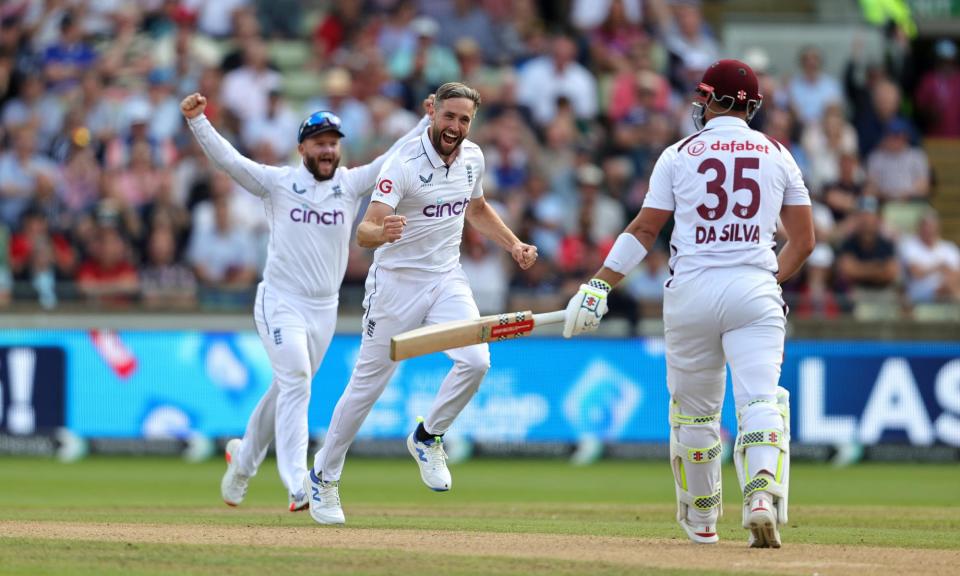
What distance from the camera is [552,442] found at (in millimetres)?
17062

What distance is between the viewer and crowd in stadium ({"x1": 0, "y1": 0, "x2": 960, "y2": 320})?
17.7m

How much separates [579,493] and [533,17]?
9677 millimetres

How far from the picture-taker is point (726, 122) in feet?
29.2

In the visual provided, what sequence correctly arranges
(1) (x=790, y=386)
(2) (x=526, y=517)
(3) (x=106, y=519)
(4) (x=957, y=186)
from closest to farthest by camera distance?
(3) (x=106, y=519) < (2) (x=526, y=517) < (1) (x=790, y=386) < (4) (x=957, y=186)

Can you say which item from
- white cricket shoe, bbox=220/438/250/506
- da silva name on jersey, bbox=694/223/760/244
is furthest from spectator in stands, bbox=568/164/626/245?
da silva name on jersey, bbox=694/223/760/244

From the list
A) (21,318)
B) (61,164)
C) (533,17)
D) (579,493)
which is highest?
(533,17)

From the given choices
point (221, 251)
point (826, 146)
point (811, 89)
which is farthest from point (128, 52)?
point (826, 146)

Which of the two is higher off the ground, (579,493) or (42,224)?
(42,224)

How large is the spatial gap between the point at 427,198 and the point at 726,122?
6.82ft

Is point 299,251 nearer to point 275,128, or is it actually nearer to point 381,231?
point 381,231

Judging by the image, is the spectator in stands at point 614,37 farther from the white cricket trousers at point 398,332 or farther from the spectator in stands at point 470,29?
the white cricket trousers at point 398,332

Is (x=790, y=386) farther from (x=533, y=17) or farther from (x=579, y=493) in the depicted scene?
(x=533, y=17)

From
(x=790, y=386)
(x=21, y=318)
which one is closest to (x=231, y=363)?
(x=21, y=318)

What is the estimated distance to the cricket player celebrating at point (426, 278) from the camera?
32.8 ft
